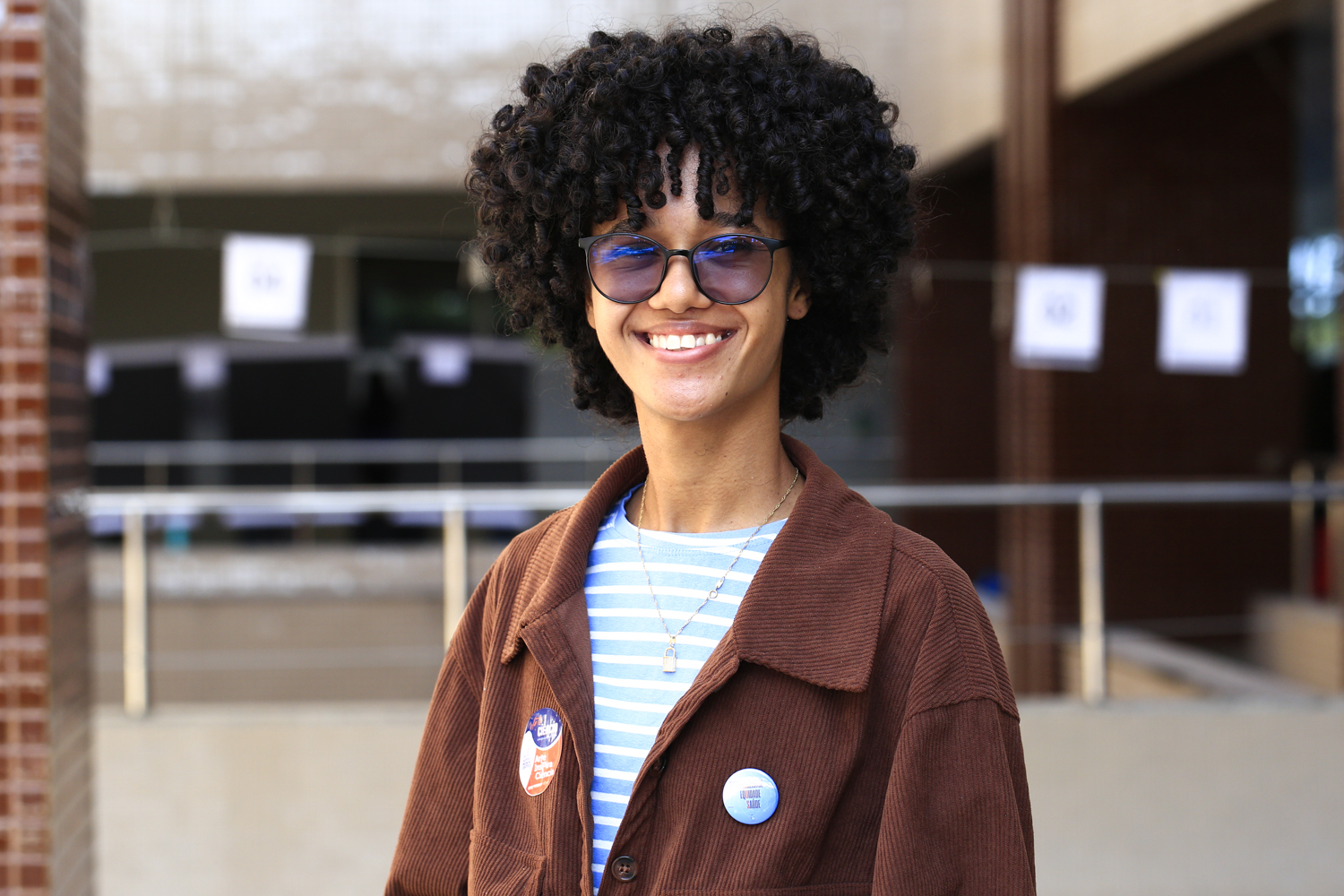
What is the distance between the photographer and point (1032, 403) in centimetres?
638

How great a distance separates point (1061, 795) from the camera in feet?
14.4

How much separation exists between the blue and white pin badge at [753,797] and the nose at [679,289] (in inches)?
17.6

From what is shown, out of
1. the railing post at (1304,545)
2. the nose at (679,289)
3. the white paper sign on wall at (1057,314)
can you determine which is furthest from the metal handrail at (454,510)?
the nose at (679,289)

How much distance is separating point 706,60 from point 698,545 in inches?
19.4

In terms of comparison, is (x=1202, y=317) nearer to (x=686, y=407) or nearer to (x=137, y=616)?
(x=137, y=616)

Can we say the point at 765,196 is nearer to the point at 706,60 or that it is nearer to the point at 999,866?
the point at 706,60

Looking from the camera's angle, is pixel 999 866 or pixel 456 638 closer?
pixel 999 866

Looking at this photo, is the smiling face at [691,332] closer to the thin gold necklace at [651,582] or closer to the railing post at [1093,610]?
the thin gold necklace at [651,582]

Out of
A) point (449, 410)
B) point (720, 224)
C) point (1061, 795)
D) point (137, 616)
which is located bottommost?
point (1061, 795)

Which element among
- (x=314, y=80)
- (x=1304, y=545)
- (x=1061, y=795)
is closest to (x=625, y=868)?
(x=1061, y=795)

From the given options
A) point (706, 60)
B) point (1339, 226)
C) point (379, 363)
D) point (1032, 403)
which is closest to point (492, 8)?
point (379, 363)

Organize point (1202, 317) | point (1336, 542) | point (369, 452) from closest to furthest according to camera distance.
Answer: point (1202, 317) < point (1336, 542) < point (369, 452)

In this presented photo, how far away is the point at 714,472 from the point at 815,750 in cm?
32

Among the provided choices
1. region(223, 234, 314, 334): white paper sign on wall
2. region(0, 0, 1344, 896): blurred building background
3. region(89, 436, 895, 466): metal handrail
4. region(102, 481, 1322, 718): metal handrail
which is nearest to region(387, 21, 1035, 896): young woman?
region(0, 0, 1344, 896): blurred building background
